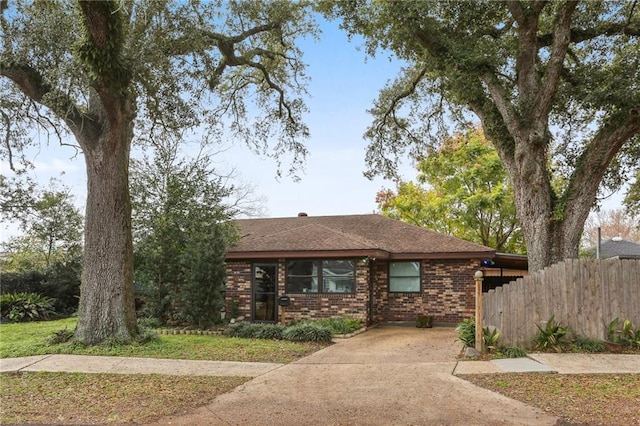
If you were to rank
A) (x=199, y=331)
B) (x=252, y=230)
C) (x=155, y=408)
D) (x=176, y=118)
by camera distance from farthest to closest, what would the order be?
(x=252, y=230)
(x=199, y=331)
(x=176, y=118)
(x=155, y=408)

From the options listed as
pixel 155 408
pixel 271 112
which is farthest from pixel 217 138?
pixel 155 408

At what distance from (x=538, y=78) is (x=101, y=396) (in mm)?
12126

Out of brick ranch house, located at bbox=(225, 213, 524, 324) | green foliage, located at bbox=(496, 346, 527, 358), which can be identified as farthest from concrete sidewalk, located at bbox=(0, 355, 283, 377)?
brick ranch house, located at bbox=(225, 213, 524, 324)

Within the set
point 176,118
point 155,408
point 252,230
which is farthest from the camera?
point 252,230

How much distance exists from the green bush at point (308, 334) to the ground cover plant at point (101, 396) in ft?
13.8

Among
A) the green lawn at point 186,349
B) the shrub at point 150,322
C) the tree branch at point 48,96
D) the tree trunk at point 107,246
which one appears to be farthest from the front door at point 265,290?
the tree branch at point 48,96

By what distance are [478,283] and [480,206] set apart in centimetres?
1593

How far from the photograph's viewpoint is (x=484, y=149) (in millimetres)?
25750

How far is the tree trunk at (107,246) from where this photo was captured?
10539 millimetres

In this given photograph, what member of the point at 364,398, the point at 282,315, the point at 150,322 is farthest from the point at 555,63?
the point at 150,322

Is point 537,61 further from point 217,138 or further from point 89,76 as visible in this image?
point 89,76

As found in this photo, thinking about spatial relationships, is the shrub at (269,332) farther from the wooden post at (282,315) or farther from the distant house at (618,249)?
the distant house at (618,249)

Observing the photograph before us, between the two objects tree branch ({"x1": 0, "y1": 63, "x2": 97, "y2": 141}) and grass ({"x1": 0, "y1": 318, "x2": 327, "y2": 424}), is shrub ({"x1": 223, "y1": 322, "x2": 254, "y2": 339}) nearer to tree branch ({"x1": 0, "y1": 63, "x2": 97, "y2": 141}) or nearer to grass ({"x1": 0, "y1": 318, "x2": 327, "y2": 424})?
grass ({"x1": 0, "y1": 318, "x2": 327, "y2": 424})

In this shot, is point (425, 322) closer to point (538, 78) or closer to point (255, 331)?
point (255, 331)
